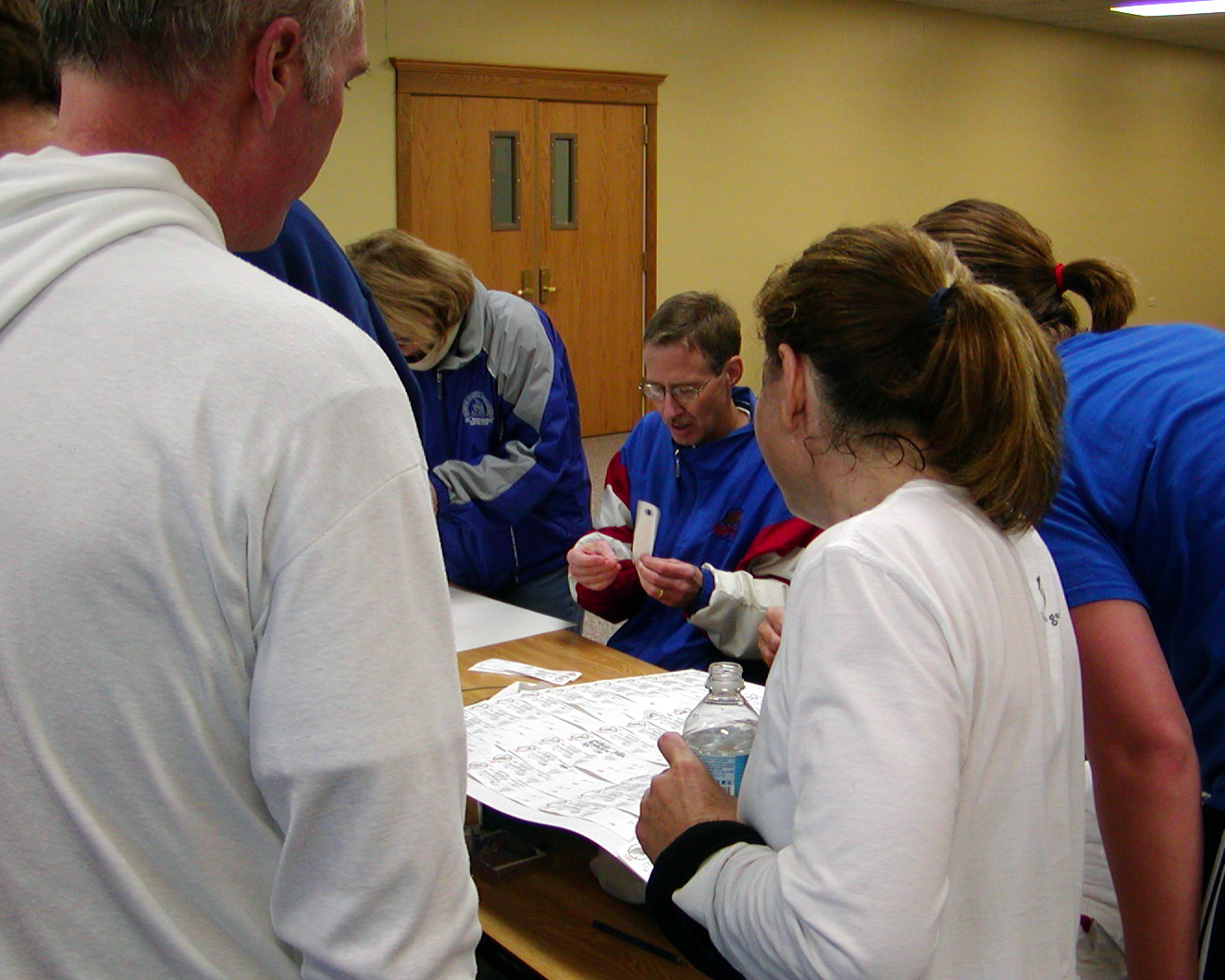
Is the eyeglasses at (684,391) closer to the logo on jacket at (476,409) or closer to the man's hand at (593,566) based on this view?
the man's hand at (593,566)

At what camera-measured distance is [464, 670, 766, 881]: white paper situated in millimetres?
1386

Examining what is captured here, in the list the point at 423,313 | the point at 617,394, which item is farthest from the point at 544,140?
the point at 423,313

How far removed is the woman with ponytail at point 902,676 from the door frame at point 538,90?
20.2 feet

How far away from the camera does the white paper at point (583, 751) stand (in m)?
1.39

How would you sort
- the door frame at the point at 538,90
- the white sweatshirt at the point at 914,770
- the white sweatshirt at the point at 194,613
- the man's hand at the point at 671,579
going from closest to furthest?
the white sweatshirt at the point at 194,613
the white sweatshirt at the point at 914,770
the man's hand at the point at 671,579
the door frame at the point at 538,90

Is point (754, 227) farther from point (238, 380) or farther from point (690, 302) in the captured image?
point (238, 380)

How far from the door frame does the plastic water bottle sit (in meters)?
5.82

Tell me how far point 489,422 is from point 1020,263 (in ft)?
4.97

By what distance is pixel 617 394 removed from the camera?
27.1ft

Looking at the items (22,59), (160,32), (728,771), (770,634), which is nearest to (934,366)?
(728,771)

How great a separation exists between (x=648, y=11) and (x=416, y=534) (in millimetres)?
7725

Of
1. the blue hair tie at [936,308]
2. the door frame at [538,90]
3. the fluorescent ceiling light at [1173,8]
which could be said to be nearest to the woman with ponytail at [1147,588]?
the blue hair tie at [936,308]

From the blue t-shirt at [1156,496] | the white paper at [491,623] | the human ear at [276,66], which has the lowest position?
the white paper at [491,623]

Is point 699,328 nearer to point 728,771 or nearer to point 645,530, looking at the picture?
point 645,530
